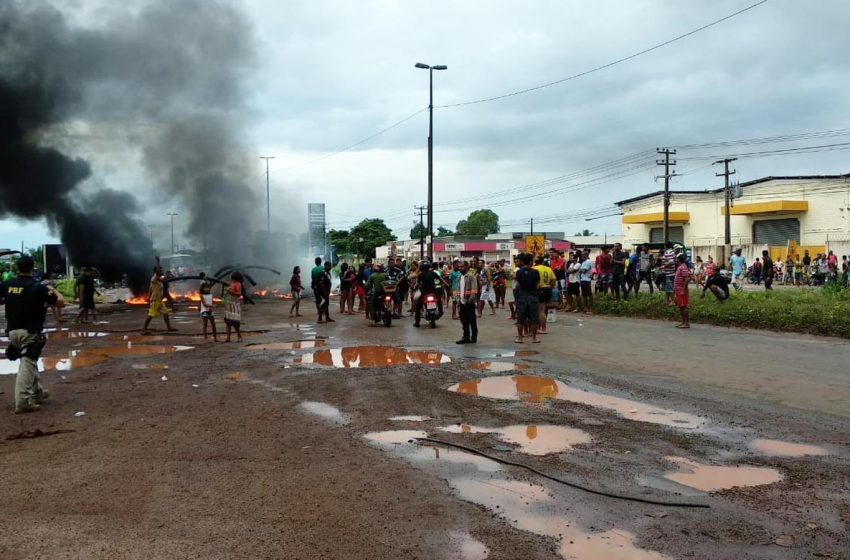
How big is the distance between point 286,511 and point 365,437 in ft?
6.02

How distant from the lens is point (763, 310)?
14.8m

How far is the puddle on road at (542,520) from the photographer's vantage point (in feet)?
12.0

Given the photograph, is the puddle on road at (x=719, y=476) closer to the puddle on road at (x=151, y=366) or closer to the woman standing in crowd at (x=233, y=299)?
the puddle on road at (x=151, y=366)

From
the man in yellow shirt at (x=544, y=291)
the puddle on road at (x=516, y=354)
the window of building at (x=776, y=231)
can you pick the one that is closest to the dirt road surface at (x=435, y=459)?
the puddle on road at (x=516, y=354)

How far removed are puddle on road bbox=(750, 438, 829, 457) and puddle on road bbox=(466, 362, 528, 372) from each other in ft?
13.6

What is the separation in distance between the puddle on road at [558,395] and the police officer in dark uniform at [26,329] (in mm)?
4622

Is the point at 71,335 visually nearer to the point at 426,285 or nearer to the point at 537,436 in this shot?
the point at 426,285

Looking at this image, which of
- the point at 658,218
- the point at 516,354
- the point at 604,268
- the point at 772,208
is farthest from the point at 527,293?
the point at 658,218

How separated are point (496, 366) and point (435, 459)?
4664 mm

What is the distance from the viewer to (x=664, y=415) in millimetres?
6836

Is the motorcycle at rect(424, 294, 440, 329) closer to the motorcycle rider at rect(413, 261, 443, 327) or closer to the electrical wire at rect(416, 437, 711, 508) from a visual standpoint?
the motorcycle rider at rect(413, 261, 443, 327)

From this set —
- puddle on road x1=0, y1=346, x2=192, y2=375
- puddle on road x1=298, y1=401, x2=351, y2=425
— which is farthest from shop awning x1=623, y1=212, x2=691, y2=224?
puddle on road x1=298, y1=401, x2=351, y2=425

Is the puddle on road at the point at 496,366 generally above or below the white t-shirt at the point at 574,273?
below

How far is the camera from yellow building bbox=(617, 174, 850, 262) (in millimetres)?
43188
